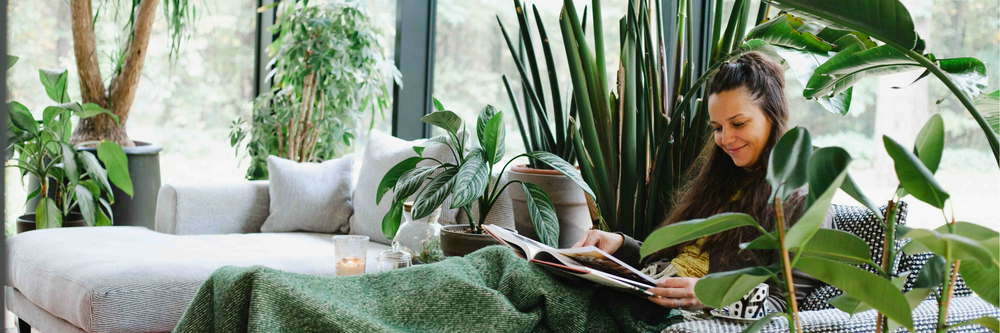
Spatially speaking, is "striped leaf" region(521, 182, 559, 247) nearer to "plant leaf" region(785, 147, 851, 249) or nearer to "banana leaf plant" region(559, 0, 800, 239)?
"banana leaf plant" region(559, 0, 800, 239)

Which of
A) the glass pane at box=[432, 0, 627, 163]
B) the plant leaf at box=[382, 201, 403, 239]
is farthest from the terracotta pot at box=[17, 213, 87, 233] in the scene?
the plant leaf at box=[382, 201, 403, 239]

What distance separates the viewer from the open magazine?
4.03 feet

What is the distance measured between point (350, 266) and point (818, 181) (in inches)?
47.2

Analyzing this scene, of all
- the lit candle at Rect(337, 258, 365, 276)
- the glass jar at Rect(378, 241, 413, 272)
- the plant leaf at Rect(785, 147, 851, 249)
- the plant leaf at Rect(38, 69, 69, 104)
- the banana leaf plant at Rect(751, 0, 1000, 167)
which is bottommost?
the lit candle at Rect(337, 258, 365, 276)

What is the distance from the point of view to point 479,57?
352cm

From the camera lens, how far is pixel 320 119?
12.3 feet

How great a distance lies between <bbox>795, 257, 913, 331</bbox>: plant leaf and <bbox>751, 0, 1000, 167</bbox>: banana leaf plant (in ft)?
0.92

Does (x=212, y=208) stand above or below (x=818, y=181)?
below

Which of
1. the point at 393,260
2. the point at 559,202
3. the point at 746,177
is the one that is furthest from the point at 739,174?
the point at 393,260

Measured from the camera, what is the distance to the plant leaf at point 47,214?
114 inches

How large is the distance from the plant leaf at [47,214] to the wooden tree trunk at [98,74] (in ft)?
2.18

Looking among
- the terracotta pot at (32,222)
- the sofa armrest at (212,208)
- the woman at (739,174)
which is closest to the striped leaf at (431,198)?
the woman at (739,174)

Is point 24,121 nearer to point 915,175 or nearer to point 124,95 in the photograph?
point 124,95

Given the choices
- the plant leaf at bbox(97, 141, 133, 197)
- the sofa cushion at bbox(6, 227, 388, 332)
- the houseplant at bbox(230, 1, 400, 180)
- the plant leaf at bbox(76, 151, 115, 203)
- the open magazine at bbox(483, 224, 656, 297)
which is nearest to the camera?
the open magazine at bbox(483, 224, 656, 297)
